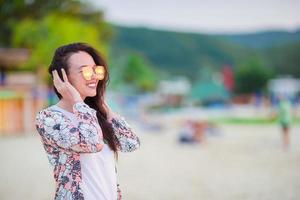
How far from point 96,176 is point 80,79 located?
0.44m

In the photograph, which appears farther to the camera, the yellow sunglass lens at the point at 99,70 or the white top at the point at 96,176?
the yellow sunglass lens at the point at 99,70

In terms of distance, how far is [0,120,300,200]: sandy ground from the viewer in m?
7.81

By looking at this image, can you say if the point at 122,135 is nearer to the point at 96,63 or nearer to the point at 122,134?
the point at 122,134

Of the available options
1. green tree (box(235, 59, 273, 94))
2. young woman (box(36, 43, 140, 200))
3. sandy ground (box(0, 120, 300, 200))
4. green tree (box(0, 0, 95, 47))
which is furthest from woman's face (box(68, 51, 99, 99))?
green tree (box(235, 59, 273, 94))

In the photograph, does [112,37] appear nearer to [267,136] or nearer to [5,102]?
[5,102]

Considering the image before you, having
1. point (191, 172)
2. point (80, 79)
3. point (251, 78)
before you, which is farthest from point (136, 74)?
point (80, 79)

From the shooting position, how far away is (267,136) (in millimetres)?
19094

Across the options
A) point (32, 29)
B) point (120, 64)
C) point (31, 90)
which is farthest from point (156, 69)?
point (31, 90)

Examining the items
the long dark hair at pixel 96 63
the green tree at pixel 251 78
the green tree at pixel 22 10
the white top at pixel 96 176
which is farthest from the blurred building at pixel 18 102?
the green tree at pixel 251 78

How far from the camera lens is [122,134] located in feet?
8.42

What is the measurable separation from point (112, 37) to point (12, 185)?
1437 inches

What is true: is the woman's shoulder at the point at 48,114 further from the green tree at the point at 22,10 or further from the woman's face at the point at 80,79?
the green tree at the point at 22,10

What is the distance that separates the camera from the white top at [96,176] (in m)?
2.32

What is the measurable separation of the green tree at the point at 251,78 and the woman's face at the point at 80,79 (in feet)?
201
